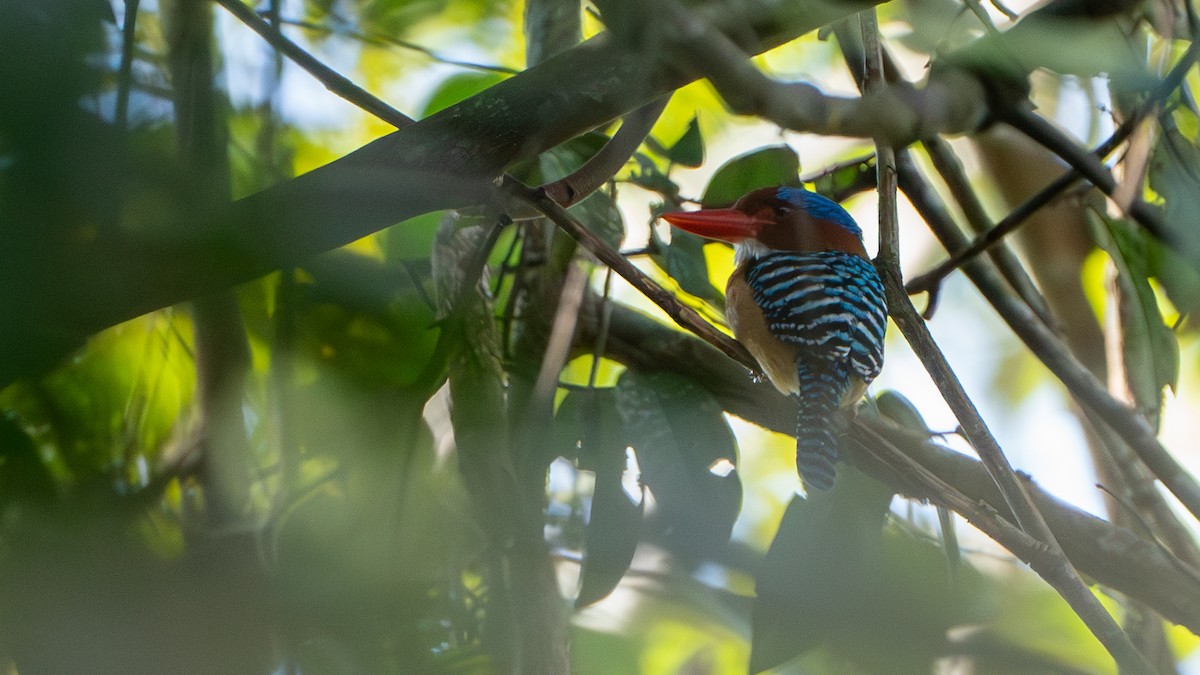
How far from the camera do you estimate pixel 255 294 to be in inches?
57.9

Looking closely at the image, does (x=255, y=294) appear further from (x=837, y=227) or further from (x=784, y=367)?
(x=837, y=227)

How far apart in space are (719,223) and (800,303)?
0.87 feet

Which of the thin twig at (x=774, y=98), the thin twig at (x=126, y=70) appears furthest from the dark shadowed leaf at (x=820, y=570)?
the thin twig at (x=126, y=70)

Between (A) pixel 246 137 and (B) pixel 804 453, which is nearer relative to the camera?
(A) pixel 246 137

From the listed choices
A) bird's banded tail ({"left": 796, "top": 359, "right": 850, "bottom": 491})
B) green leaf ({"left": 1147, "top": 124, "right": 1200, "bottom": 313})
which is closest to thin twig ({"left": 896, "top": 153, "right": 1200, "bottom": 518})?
green leaf ({"left": 1147, "top": 124, "right": 1200, "bottom": 313})

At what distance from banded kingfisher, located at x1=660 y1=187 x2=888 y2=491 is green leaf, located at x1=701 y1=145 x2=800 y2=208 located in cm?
7

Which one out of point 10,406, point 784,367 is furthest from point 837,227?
point 10,406

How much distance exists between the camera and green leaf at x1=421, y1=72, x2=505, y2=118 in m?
2.07

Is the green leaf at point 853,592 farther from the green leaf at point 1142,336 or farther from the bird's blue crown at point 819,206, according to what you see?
the bird's blue crown at point 819,206

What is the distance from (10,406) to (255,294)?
14.8 inches

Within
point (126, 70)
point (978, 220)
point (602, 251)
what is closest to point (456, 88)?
point (602, 251)

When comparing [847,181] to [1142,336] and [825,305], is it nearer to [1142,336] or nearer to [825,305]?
[825,305]

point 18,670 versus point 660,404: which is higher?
point 660,404

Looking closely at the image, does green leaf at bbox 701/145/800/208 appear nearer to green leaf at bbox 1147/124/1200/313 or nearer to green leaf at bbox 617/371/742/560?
green leaf at bbox 617/371/742/560
